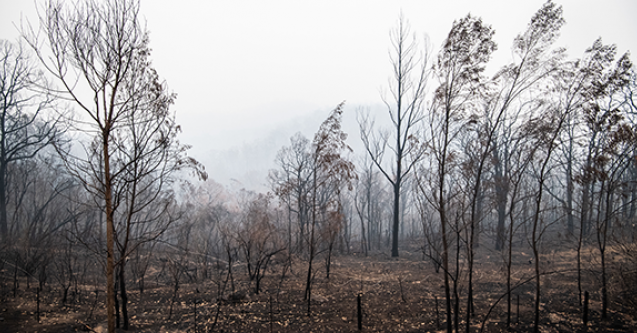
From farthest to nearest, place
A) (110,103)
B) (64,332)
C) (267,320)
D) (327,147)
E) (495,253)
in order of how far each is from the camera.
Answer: (495,253) → (327,147) → (267,320) → (64,332) → (110,103)

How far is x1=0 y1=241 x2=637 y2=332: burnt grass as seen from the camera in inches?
251

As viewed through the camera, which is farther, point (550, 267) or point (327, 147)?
point (550, 267)

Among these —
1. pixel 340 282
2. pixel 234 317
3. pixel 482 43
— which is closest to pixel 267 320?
pixel 234 317

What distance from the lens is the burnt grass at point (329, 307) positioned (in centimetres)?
639

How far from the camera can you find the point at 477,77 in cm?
527

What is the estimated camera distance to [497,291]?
8867 millimetres

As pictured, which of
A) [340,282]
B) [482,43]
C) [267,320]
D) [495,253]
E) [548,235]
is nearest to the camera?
[482,43]

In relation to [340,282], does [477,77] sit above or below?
above

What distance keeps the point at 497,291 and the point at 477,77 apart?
7.22 meters

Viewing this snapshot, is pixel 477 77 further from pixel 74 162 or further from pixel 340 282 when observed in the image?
pixel 340 282

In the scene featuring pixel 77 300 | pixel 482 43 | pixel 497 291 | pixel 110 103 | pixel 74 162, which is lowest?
pixel 77 300

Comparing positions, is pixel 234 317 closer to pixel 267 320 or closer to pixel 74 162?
pixel 267 320

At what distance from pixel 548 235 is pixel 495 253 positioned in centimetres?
848

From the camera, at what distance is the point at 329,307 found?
24.9ft
